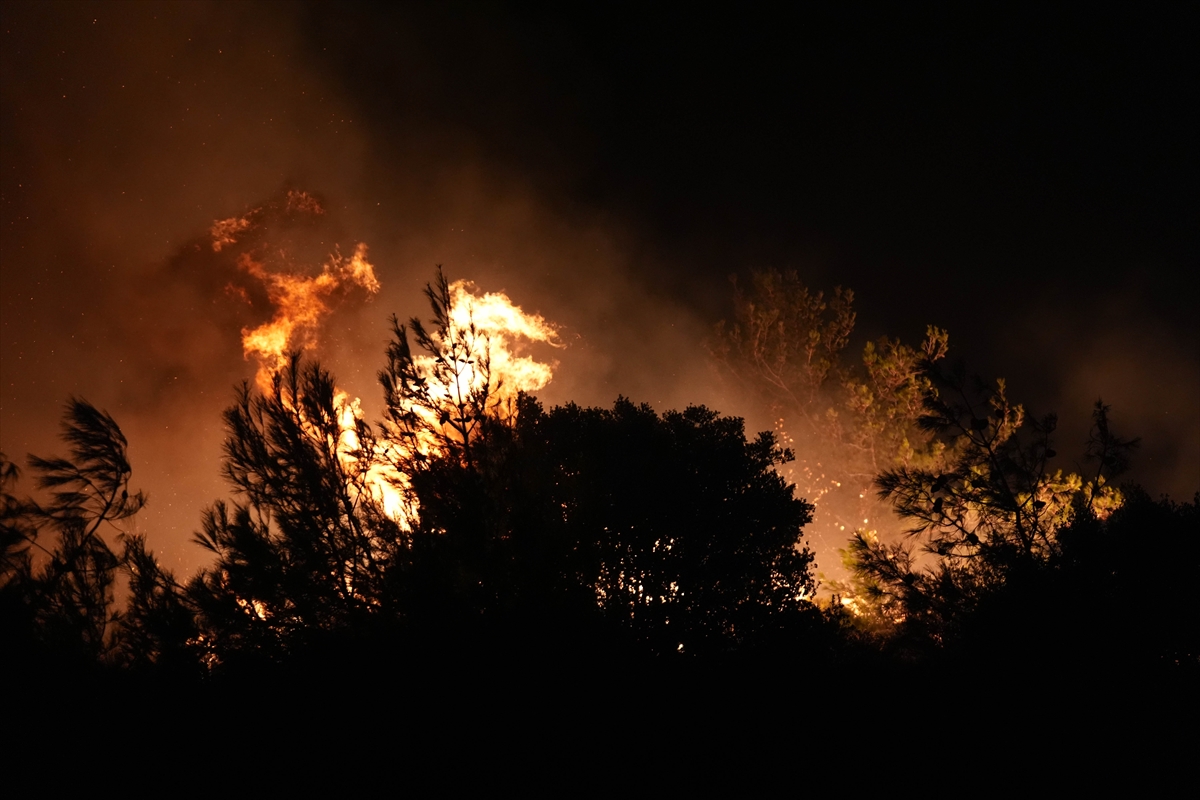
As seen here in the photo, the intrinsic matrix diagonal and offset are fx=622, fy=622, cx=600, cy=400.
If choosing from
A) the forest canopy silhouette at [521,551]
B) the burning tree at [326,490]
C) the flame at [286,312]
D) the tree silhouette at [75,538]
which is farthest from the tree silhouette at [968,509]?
the flame at [286,312]

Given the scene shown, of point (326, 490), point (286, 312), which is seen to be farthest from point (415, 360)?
point (286, 312)

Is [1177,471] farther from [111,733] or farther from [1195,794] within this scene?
[111,733]

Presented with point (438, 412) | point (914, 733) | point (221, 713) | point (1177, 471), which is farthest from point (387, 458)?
point (1177, 471)

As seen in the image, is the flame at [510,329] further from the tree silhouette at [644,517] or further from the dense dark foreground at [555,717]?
the dense dark foreground at [555,717]

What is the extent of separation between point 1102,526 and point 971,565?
149 cm

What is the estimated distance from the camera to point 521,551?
588cm

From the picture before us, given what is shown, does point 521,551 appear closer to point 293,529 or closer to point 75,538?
point 293,529

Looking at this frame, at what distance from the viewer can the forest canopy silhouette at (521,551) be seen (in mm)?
5570

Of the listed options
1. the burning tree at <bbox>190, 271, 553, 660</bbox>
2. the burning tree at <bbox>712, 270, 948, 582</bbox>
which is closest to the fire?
the burning tree at <bbox>190, 271, 553, 660</bbox>

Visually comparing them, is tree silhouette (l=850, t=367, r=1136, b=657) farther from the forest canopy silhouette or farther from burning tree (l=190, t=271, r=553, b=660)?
burning tree (l=190, t=271, r=553, b=660)

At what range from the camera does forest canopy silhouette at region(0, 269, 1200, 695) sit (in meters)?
5.57

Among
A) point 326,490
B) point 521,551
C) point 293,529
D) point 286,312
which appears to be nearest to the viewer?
point 521,551

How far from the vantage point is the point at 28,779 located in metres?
4.26

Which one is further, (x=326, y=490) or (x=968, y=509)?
(x=968, y=509)
